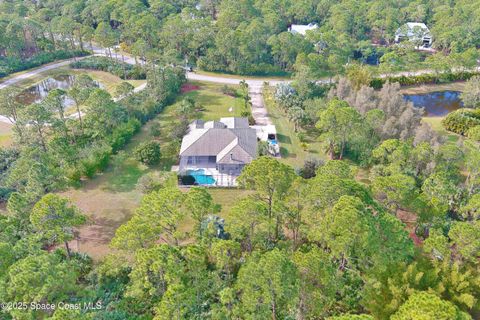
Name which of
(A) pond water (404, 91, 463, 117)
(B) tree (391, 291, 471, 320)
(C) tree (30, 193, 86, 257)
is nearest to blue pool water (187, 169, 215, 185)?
(C) tree (30, 193, 86, 257)

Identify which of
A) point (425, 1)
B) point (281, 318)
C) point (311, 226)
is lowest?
point (281, 318)

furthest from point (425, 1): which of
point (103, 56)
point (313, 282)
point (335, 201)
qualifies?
point (313, 282)

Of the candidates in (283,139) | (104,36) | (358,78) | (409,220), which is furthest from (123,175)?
(104,36)

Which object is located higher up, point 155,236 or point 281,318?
point 155,236

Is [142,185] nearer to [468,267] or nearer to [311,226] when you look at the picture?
[311,226]

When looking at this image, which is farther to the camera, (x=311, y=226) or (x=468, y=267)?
(x=311, y=226)

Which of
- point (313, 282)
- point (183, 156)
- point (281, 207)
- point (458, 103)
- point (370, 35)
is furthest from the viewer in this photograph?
point (370, 35)
